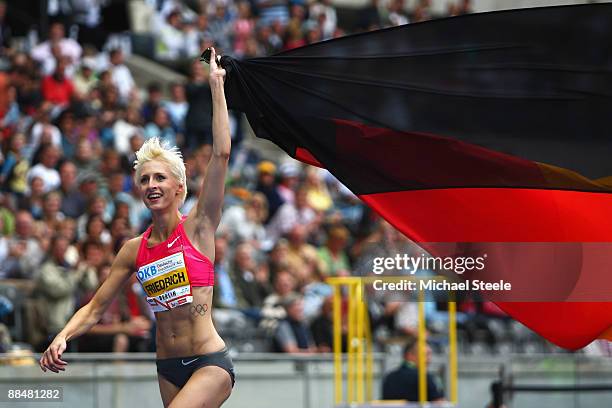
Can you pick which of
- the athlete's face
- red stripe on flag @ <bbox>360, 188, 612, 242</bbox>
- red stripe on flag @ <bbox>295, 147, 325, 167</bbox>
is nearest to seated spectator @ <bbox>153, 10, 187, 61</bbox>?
red stripe on flag @ <bbox>295, 147, 325, 167</bbox>

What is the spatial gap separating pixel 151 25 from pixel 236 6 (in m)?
2.05

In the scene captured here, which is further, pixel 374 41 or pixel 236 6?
pixel 236 6

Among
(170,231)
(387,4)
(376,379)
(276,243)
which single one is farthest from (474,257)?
(387,4)

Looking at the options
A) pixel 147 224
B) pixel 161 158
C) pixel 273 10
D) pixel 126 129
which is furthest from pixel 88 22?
pixel 161 158

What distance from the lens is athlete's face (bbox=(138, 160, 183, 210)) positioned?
812 cm

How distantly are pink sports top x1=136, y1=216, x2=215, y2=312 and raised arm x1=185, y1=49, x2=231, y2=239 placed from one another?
0.12 m

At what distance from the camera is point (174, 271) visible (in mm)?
8047

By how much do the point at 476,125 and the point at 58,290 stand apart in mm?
5718

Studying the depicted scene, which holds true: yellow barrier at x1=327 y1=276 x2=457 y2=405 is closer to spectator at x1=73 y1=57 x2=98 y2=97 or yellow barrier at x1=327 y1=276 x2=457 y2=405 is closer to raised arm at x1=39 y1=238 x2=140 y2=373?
raised arm at x1=39 y1=238 x2=140 y2=373

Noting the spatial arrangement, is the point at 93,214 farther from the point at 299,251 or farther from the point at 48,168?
the point at 299,251

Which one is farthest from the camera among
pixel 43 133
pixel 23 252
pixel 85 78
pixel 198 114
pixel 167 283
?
pixel 198 114

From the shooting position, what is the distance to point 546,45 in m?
9.18

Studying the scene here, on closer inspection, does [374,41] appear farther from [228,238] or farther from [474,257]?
[228,238]

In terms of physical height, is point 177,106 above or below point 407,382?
above
